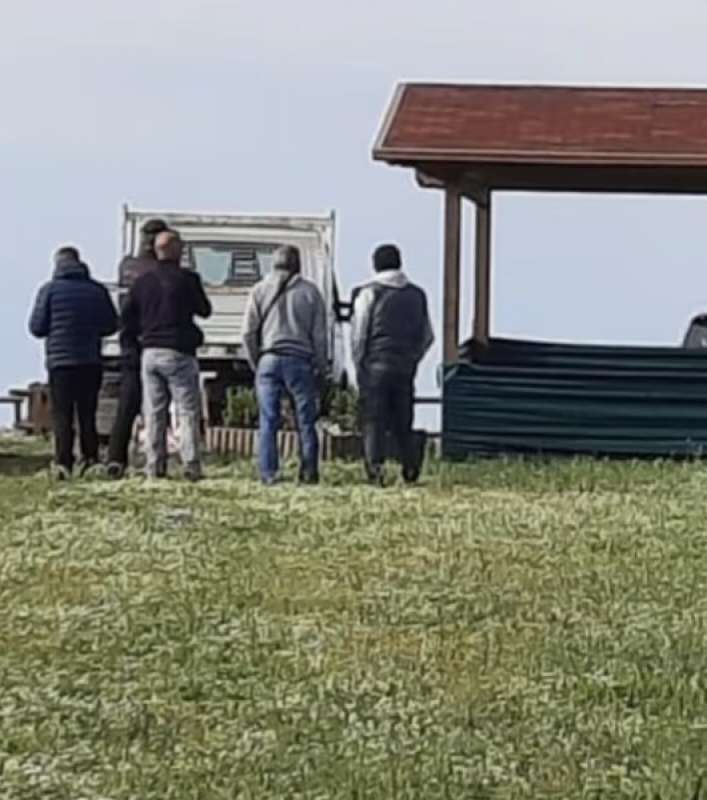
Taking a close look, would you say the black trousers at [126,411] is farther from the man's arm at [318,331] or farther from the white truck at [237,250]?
the white truck at [237,250]

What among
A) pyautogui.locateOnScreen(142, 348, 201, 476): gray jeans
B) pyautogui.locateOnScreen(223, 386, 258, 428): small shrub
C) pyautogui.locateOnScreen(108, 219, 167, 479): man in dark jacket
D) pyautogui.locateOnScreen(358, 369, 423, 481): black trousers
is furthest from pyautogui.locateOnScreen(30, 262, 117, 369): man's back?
pyautogui.locateOnScreen(223, 386, 258, 428): small shrub

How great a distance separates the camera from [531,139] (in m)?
17.2

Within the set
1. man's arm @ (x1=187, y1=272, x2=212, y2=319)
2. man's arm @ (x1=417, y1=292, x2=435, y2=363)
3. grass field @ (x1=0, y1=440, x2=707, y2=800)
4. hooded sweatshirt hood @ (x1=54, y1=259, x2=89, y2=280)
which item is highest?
hooded sweatshirt hood @ (x1=54, y1=259, x2=89, y2=280)

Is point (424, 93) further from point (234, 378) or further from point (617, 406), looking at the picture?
point (234, 378)

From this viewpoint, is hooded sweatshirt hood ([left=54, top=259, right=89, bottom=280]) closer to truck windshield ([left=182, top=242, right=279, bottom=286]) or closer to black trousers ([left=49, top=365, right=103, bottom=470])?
black trousers ([left=49, top=365, right=103, bottom=470])

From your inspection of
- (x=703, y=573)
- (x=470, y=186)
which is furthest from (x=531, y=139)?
(x=703, y=573)

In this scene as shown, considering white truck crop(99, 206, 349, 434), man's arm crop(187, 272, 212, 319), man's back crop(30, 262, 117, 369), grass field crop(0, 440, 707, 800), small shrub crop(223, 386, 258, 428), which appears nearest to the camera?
grass field crop(0, 440, 707, 800)

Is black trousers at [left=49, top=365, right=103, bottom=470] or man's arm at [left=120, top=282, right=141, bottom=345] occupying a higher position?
man's arm at [left=120, top=282, right=141, bottom=345]

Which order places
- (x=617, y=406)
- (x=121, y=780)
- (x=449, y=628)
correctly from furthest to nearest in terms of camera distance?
(x=617, y=406) → (x=449, y=628) → (x=121, y=780)

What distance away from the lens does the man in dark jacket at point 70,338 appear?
1438 cm

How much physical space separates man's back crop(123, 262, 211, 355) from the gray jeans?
0.25ft

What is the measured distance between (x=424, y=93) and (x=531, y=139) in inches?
59.0

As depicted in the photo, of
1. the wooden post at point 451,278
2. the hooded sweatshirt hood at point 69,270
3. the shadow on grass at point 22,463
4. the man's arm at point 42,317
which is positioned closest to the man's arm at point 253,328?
the hooded sweatshirt hood at point 69,270

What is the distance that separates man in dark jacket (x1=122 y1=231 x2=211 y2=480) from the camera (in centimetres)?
1404
